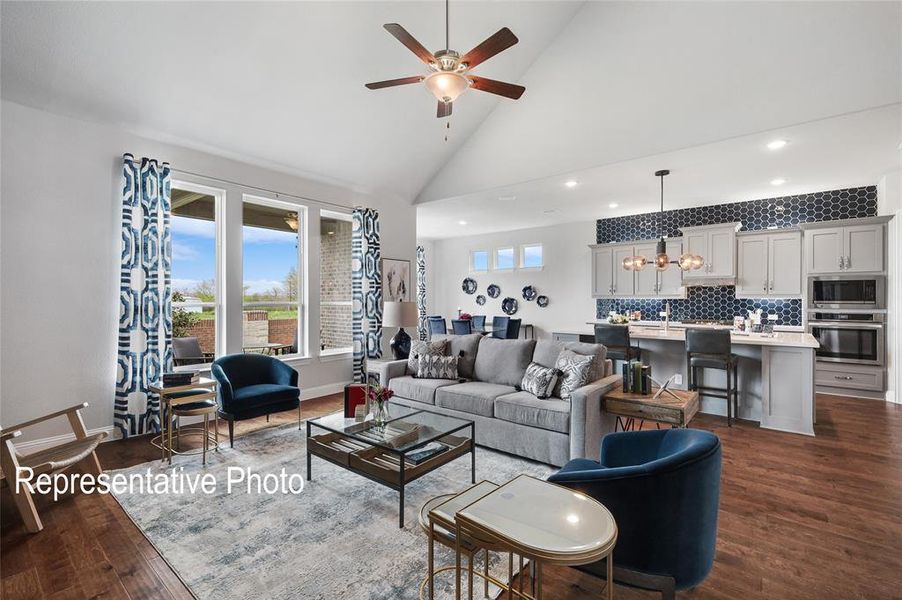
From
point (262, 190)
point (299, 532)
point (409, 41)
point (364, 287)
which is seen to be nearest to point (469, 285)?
point (364, 287)

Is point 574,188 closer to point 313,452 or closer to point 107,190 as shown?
point 313,452

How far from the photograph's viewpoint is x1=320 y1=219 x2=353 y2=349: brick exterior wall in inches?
232

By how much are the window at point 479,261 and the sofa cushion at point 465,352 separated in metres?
5.39

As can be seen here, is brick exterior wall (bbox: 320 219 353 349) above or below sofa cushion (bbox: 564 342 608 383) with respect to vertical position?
above

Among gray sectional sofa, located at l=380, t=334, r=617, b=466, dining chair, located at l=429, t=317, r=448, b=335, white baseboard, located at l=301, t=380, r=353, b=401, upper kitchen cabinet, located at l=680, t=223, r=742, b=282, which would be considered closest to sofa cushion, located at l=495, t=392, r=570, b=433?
gray sectional sofa, located at l=380, t=334, r=617, b=466

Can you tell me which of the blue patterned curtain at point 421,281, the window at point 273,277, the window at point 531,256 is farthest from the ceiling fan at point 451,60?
the blue patterned curtain at point 421,281

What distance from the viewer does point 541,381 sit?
140 inches

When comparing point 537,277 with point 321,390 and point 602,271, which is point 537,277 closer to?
point 602,271

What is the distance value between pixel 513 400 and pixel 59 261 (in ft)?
13.4

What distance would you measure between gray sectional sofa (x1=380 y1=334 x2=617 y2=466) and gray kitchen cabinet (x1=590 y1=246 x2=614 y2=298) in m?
4.21

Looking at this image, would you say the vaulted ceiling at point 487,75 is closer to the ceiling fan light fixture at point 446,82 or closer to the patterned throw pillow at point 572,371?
the ceiling fan light fixture at point 446,82

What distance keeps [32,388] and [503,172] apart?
17.5ft

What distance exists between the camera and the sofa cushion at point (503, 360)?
13.4 feet

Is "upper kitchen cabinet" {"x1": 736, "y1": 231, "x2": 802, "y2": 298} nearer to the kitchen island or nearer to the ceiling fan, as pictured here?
the kitchen island
